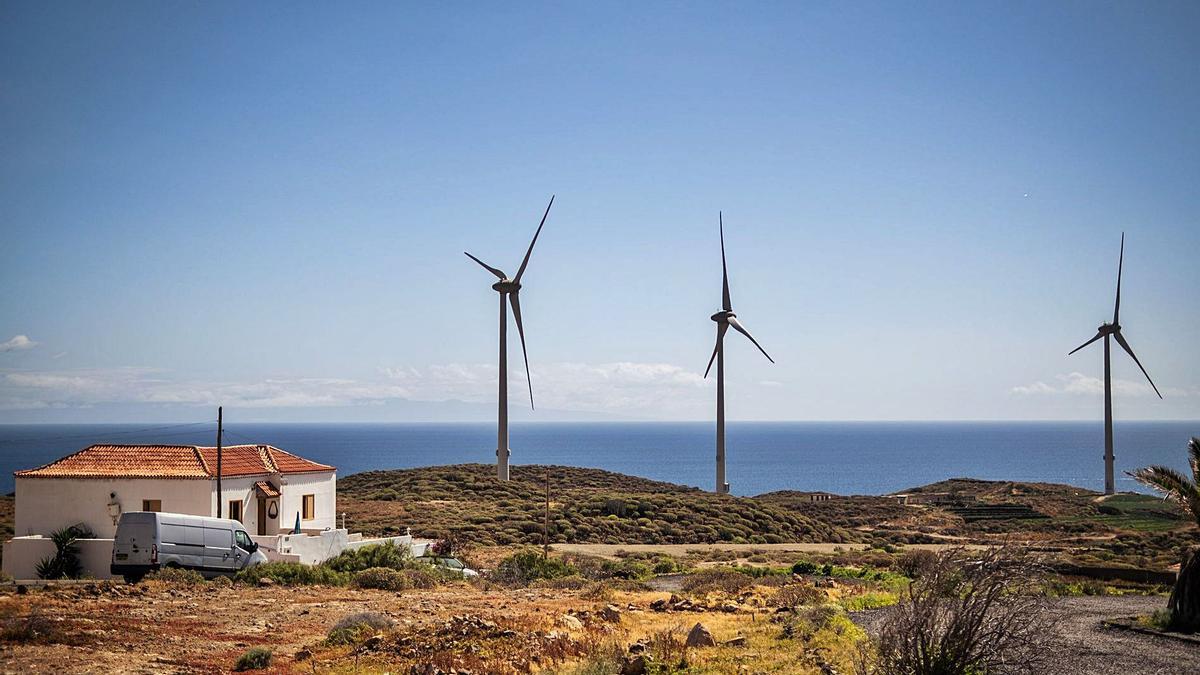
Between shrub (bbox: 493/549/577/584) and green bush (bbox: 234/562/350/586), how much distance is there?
5.05m

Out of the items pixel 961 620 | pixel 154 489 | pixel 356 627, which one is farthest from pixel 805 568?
pixel 961 620

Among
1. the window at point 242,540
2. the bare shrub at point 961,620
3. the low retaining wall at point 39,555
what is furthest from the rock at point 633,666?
the low retaining wall at point 39,555

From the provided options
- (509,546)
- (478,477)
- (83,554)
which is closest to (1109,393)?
(478,477)

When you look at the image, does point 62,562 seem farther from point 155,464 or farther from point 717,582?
point 717,582

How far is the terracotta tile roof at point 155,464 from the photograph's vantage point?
1281 inches

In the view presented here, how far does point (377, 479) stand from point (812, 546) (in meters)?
37.0

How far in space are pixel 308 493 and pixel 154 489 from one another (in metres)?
6.58

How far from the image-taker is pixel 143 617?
19734mm

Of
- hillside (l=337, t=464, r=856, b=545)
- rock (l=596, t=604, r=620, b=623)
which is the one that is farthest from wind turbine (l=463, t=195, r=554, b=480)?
rock (l=596, t=604, r=620, b=623)

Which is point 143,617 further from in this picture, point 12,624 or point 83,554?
point 83,554

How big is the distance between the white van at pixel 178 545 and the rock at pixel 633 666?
17138 mm

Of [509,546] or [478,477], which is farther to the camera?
[478,477]

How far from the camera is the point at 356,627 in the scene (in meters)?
18.7

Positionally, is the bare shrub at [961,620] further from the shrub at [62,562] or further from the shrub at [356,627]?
the shrub at [62,562]
